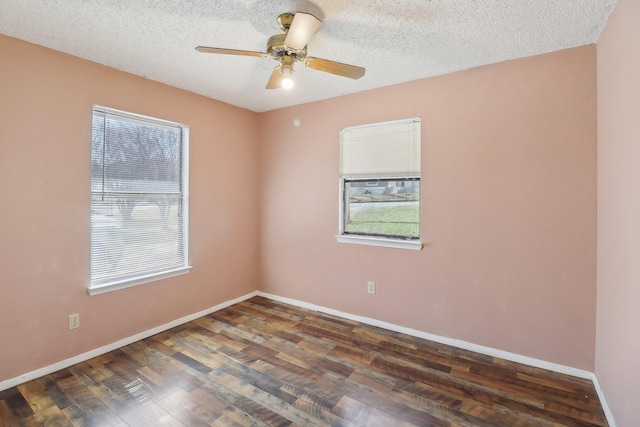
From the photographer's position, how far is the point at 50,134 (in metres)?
2.23

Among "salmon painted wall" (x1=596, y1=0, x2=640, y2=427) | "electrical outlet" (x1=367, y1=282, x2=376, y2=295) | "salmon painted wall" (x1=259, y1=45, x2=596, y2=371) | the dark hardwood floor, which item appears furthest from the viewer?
"electrical outlet" (x1=367, y1=282, x2=376, y2=295)

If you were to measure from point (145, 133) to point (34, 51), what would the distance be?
89cm

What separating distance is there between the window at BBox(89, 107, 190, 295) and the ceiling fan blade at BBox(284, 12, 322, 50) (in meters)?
1.79

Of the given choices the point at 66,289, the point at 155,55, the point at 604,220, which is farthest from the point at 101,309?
the point at 604,220

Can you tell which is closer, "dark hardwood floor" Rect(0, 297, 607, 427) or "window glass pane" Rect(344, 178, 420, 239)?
"dark hardwood floor" Rect(0, 297, 607, 427)

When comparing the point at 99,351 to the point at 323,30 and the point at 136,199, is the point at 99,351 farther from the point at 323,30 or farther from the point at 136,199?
the point at 323,30

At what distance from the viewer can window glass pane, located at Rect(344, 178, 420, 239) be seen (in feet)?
9.55

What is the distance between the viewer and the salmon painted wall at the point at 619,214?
1.43 meters

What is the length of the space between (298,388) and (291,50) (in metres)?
2.25

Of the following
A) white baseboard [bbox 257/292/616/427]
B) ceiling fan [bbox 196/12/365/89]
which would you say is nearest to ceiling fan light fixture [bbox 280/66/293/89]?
ceiling fan [bbox 196/12/365/89]

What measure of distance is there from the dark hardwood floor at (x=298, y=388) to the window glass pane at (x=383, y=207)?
1053mm

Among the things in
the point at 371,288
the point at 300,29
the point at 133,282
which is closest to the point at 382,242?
the point at 371,288

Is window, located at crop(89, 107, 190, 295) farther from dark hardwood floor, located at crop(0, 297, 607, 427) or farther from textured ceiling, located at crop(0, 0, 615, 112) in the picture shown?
dark hardwood floor, located at crop(0, 297, 607, 427)

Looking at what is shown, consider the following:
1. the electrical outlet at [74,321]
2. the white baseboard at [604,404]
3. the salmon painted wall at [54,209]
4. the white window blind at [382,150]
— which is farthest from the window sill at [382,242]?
the electrical outlet at [74,321]
